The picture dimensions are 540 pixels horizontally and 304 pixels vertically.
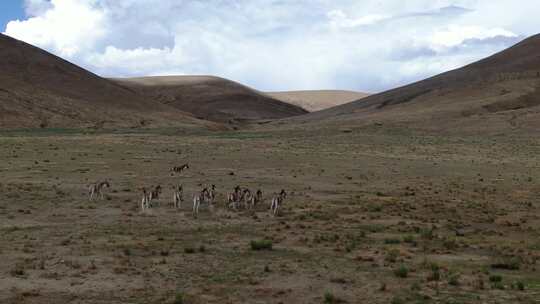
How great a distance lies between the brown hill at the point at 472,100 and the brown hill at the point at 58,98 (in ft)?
87.9

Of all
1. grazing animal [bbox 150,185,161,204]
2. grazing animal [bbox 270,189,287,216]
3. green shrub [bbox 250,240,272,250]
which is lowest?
green shrub [bbox 250,240,272,250]

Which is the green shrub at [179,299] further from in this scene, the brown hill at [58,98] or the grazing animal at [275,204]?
the brown hill at [58,98]

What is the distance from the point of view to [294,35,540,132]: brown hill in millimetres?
79312

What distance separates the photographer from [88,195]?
25375mm

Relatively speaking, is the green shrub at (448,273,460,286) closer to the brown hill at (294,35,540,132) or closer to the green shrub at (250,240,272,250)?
the green shrub at (250,240,272,250)

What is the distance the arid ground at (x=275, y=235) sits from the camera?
1300 cm

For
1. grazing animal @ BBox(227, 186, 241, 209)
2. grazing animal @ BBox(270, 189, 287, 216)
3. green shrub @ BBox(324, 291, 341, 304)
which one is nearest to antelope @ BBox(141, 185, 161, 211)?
grazing animal @ BBox(227, 186, 241, 209)

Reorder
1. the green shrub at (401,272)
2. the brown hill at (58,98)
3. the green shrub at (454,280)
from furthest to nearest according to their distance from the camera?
the brown hill at (58,98) → the green shrub at (401,272) → the green shrub at (454,280)

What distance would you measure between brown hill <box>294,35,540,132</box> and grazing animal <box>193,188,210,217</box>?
5394 centimetres

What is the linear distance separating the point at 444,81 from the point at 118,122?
208 ft

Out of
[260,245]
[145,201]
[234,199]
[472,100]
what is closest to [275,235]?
[260,245]

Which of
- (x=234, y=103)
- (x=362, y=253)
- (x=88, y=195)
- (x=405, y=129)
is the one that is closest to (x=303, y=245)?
(x=362, y=253)

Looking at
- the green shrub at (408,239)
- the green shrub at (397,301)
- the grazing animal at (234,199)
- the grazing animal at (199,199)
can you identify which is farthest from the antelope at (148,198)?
the green shrub at (397,301)

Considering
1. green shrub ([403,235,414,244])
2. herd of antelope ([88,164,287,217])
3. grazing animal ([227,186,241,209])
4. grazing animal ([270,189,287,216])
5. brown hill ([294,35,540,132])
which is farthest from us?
brown hill ([294,35,540,132])
